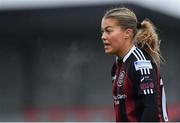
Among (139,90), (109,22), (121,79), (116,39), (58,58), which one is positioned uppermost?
(58,58)

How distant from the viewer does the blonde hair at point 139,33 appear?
5047mm

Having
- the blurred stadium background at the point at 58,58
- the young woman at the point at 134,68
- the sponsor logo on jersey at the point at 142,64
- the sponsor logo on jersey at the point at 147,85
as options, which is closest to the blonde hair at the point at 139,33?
the young woman at the point at 134,68

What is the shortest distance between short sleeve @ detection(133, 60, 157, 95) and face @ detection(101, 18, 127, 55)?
0.19m

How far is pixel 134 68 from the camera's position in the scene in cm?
489

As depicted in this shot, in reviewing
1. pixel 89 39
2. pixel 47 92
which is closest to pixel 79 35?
pixel 89 39

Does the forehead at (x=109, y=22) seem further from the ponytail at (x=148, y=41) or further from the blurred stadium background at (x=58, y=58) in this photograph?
the blurred stadium background at (x=58, y=58)

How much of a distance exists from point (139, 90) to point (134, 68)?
0.54ft

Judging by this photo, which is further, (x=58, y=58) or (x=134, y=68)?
(x=58, y=58)

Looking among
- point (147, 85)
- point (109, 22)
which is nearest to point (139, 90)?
point (147, 85)

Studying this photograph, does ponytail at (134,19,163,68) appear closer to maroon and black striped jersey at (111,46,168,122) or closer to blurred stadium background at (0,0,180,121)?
maroon and black striped jersey at (111,46,168,122)

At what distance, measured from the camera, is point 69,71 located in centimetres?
3019

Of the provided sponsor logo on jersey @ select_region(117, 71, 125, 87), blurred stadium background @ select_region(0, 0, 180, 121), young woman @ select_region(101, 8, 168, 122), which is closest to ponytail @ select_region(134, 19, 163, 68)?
young woman @ select_region(101, 8, 168, 122)

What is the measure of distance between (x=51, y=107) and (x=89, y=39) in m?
3.06

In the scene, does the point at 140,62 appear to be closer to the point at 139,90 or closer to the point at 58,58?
the point at 139,90
